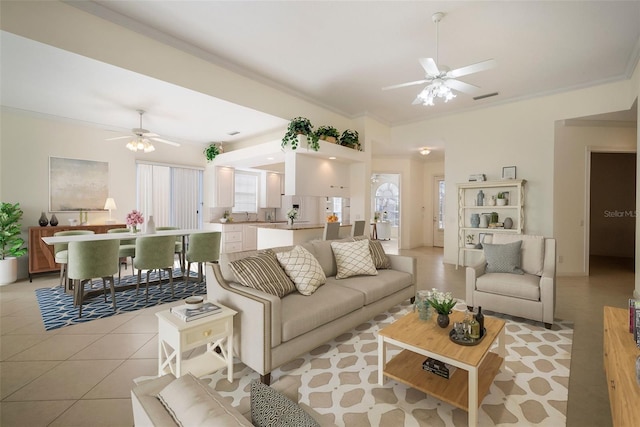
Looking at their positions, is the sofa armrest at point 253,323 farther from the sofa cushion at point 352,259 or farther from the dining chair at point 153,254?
the dining chair at point 153,254

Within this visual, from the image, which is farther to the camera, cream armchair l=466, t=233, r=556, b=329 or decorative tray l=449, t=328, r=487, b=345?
cream armchair l=466, t=233, r=556, b=329

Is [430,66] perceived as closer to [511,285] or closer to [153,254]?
[511,285]

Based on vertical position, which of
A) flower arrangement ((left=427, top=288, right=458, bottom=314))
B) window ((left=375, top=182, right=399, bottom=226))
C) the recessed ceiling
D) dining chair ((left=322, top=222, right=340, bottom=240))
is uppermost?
the recessed ceiling

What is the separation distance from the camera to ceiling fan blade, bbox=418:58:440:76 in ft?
9.29

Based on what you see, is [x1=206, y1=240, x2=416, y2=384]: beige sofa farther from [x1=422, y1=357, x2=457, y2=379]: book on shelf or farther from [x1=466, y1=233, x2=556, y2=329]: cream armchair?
[x1=466, y1=233, x2=556, y2=329]: cream armchair

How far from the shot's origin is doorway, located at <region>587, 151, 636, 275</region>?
288 inches

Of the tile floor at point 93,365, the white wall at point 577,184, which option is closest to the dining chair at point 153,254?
the tile floor at point 93,365

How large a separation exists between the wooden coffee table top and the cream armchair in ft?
3.73

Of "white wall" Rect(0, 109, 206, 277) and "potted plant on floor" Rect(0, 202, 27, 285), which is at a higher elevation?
"white wall" Rect(0, 109, 206, 277)

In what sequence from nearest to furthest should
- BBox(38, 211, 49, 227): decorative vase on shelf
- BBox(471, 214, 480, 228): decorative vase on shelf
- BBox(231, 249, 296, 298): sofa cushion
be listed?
BBox(231, 249, 296, 298): sofa cushion, BBox(38, 211, 49, 227): decorative vase on shelf, BBox(471, 214, 480, 228): decorative vase on shelf

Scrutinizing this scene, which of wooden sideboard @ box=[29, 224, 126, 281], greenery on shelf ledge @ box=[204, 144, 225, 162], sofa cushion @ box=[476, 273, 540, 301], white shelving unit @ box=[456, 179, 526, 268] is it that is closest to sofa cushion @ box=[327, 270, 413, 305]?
sofa cushion @ box=[476, 273, 540, 301]

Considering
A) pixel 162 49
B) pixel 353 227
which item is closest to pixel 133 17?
pixel 162 49

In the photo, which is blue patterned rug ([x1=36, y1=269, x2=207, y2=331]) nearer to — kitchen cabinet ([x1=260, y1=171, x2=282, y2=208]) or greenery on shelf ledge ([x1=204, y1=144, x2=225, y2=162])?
greenery on shelf ledge ([x1=204, y1=144, x2=225, y2=162])

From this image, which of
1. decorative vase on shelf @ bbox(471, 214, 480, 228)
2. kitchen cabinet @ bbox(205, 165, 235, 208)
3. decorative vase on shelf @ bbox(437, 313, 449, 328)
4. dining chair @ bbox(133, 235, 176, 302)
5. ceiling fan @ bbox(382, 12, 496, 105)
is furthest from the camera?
kitchen cabinet @ bbox(205, 165, 235, 208)
